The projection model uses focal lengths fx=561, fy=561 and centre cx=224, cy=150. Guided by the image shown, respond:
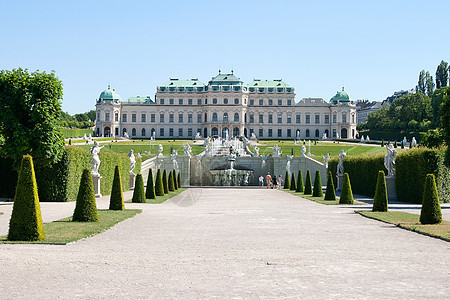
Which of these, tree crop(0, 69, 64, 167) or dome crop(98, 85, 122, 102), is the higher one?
dome crop(98, 85, 122, 102)

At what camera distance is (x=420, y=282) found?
5715 mm

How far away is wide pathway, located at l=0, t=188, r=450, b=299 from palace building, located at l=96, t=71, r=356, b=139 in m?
91.2

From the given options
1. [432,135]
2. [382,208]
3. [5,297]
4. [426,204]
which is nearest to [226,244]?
[5,297]

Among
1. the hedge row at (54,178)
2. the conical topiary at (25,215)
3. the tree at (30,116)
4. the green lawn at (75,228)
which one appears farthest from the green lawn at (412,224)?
the tree at (30,116)

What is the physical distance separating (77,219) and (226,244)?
13.5 ft

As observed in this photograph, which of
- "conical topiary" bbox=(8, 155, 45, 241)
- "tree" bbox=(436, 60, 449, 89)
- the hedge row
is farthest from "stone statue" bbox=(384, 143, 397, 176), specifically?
"tree" bbox=(436, 60, 449, 89)

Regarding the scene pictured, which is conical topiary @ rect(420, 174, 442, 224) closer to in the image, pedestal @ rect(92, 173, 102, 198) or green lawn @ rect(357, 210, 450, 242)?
green lawn @ rect(357, 210, 450, 242)

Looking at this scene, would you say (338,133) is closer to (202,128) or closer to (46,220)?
(202,128)

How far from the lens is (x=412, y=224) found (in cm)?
1111

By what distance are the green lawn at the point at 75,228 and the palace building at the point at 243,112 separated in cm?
8844

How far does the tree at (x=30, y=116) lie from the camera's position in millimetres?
19094

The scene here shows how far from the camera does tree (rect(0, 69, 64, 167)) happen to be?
19094 mm

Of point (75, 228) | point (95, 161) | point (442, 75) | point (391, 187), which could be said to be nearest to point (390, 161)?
point (391, 187)

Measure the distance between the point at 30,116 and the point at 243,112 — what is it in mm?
81393
